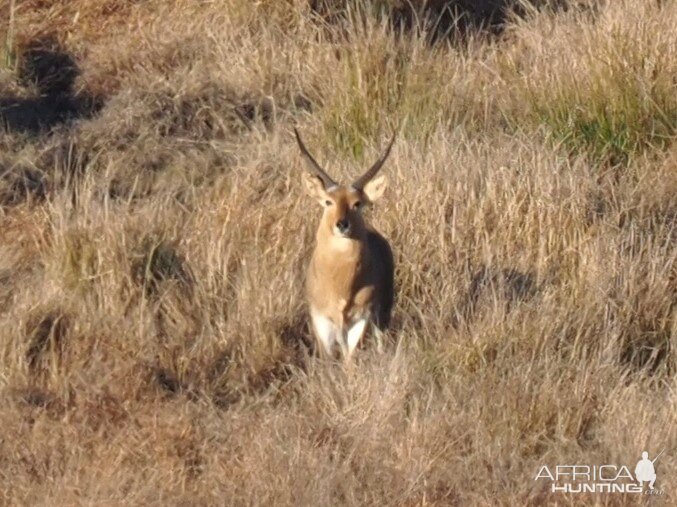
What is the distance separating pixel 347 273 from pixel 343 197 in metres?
0.40

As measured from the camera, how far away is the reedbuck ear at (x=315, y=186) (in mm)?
9164

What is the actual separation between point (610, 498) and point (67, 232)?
3418 mm

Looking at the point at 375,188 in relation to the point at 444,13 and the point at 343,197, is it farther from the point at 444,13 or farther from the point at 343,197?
the point at 444,13

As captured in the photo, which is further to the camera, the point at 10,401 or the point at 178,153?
the point at 178,153

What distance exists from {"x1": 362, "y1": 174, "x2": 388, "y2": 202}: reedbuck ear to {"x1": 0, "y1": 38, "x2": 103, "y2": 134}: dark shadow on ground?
3.06 metres

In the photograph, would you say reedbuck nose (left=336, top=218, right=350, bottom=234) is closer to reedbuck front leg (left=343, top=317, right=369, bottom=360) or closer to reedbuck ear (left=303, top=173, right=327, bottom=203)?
reedbuck ear (left=303, top=173, right=327, bottom=203)

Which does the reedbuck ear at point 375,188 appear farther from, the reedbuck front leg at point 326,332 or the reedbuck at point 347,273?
the reedbuck front leg at point 326,332

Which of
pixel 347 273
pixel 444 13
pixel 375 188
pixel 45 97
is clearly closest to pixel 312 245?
pixel 347 273

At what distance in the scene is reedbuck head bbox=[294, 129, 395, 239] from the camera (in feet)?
29.8

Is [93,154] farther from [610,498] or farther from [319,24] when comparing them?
[610,498]

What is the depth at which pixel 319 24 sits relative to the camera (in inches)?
484

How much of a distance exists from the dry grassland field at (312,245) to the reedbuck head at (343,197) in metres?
0.53

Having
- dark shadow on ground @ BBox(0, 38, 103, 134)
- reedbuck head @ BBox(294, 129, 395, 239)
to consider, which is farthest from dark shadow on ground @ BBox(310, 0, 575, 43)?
reedbuck head @ BBox(294, 129, 395, 239)

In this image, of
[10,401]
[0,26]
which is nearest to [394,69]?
[0,26]
